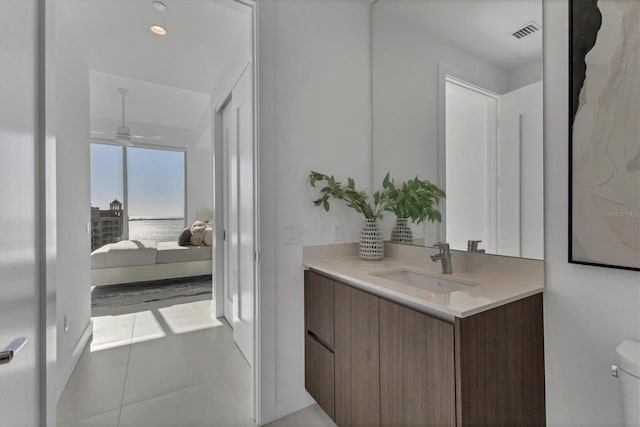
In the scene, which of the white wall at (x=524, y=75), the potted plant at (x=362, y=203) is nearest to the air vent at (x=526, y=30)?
the white wall at (x=524, y=75)

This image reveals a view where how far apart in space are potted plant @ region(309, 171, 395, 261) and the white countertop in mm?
86

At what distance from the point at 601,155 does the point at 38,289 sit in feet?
6.02

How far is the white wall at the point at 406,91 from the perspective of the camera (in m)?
1.70

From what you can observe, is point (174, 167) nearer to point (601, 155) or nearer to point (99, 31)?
point (99, 31)

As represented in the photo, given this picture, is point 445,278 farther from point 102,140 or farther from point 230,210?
point 102,140

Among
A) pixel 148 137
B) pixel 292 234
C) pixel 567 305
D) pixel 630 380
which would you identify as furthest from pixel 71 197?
pixel 148 137

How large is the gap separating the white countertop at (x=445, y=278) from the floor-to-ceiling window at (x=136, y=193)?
18.3ft

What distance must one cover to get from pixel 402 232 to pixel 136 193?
19.6 feet

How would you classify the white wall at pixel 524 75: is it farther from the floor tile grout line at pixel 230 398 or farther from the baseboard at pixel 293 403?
the floor tile grout line at pixel 230 398

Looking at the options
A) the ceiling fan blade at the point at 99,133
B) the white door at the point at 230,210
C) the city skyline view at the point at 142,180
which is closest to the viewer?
the white door at the point at 230,210

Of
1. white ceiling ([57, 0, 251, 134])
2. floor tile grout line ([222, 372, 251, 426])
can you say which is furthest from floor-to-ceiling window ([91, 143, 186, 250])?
floor tile grout line ([222, 372, 251, 426])

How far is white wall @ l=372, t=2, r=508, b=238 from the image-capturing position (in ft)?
5.57

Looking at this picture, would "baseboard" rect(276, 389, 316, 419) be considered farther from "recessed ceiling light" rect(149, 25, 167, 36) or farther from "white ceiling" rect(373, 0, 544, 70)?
"recessed ceiling light" rect(149, 25, 167, 36)

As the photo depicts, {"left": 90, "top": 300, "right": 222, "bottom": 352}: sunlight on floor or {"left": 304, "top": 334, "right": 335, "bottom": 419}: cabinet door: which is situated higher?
{"left": 304, "top": 334, "right": 335, "bottom": 419}: cabinet door
